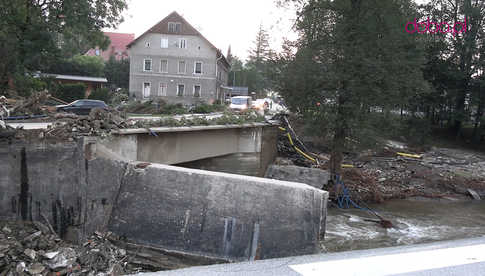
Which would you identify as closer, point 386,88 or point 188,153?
point 188,153

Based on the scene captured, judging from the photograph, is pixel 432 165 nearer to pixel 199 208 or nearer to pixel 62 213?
pixel 199 208

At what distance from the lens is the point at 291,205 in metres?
7.86

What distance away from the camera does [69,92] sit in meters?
32.8

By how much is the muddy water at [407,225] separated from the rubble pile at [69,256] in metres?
5.09

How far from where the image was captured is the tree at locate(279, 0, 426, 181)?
15703mm

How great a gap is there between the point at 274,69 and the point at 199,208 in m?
11.0

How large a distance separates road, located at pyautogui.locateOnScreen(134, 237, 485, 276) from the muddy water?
6640 millimetres

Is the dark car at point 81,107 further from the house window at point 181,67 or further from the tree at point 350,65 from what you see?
the house window at point 181,67

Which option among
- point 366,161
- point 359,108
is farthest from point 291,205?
point 366,161

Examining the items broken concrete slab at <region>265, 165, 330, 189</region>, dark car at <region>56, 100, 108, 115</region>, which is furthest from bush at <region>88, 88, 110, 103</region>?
broken concrete slab at <region>265, 165, 330, 189</region>

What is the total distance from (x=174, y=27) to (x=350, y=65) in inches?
1400

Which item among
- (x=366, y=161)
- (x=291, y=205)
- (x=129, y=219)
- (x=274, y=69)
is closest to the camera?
(x=291, y=205)

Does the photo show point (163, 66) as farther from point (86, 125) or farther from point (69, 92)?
point (86, 125)

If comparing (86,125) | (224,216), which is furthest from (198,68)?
(224,216)
